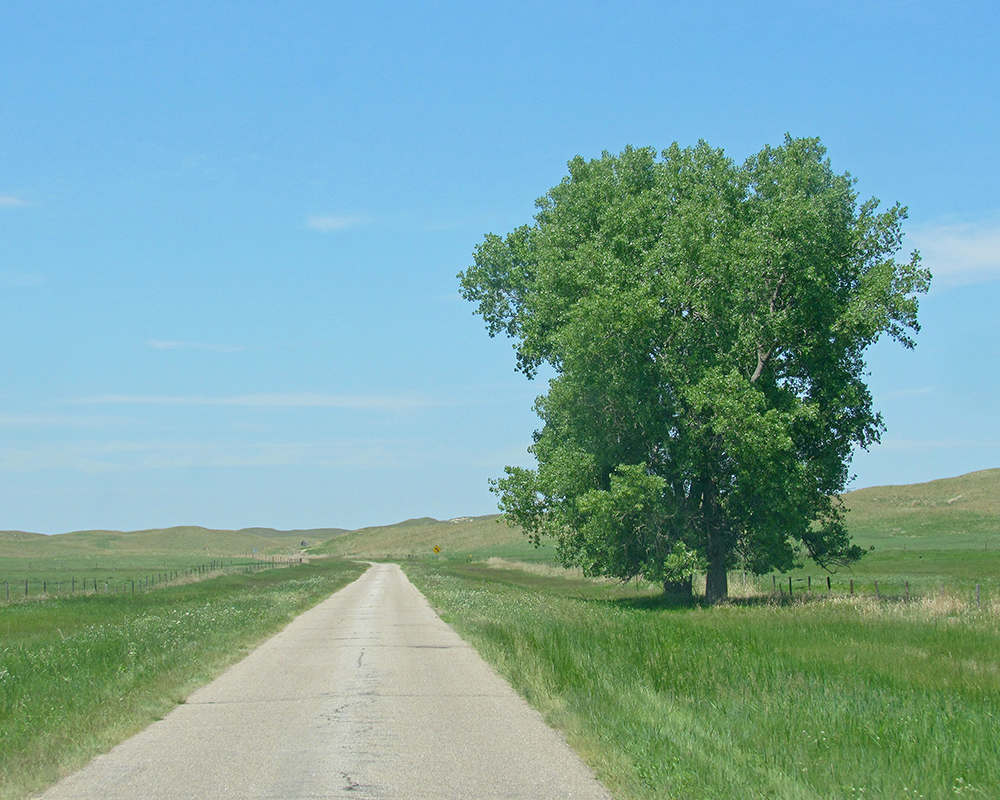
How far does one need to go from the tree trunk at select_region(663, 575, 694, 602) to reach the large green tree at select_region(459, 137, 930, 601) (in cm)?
246

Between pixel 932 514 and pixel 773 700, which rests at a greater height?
pixel 932 514

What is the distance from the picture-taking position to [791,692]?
12602 millimetres

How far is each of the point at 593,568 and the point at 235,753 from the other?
90.1 ft

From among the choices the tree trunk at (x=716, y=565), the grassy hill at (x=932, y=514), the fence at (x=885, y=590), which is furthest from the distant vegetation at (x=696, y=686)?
the grassy hill at (x=932, y=514)

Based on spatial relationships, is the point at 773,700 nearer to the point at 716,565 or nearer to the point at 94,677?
the point at 94,677

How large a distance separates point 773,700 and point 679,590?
28945 millimetres

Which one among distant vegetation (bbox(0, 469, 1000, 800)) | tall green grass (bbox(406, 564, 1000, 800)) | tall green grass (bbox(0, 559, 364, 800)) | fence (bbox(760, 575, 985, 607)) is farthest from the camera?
fence (bbox(760, 575, 985, 607))

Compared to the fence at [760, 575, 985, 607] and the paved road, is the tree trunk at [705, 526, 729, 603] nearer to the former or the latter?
the fence at [760, 575, 985, 607]

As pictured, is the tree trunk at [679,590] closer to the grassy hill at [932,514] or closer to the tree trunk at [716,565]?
the tree trunk at [716,565]

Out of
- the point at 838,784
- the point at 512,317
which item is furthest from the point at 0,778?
the point at 512,317

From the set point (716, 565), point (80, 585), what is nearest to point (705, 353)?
point (716, 565)

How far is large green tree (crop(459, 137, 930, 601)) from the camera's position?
101ft

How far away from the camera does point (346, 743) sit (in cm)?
1020

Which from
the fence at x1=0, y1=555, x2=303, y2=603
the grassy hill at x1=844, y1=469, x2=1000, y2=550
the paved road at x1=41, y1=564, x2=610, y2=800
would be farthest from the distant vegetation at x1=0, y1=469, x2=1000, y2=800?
the grassy hill at x1=844, y1=469, x2=1000, y2=550
